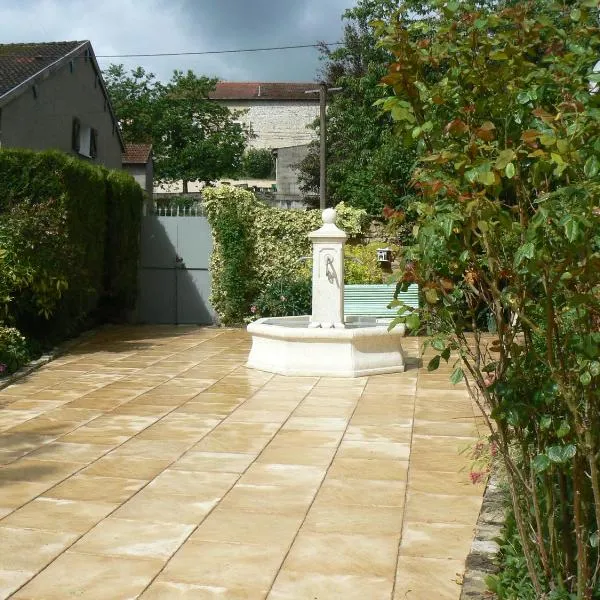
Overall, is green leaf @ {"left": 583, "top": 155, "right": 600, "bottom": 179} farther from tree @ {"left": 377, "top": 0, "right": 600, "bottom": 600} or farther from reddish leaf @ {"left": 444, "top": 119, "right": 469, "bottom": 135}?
reddish leaf @ {"left": 444, "top": 119, "right": 469, "bottom": 135}

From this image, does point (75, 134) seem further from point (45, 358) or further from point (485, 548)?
point (485, 548)

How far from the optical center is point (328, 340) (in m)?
9.47

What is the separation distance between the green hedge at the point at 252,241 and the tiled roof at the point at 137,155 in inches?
658

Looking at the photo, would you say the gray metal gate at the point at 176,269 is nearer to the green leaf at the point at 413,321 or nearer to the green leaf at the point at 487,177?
the green leaf at the point at 413,321

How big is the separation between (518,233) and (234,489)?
2922 mm

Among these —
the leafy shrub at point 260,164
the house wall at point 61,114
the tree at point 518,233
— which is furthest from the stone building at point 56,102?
the leafy shrub at point 260,164

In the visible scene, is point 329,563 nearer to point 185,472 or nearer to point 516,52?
point 185,472

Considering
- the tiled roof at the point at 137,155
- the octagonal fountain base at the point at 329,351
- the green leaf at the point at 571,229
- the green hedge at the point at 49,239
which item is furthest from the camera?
the tiled roof at the point at 137,155

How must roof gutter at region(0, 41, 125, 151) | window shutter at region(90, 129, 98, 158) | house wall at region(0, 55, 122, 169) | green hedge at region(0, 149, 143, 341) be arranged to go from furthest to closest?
window shutter at region(90, 129, 98, 158)
house wall at region(0, 55, 122, 169)
roof gutter at region(0, 41, 125, 151)
green hedge at region(0, 149, 143, 341)

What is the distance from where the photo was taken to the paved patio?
376 centimetres

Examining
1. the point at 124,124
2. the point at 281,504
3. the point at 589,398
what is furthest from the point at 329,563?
the point at 124,124

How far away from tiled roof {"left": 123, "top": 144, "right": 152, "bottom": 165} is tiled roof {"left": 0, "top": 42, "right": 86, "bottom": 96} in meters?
9.92

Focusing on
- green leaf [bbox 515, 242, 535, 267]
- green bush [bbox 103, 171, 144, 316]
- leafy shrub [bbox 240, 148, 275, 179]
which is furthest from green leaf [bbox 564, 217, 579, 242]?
leafy shrub [bbox 240, 148, 275, 179]

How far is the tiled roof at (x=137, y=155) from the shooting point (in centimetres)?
3059
